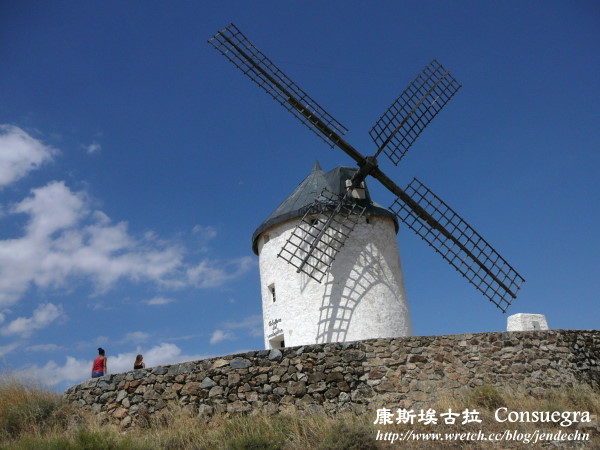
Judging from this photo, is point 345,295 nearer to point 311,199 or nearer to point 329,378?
point 311,199

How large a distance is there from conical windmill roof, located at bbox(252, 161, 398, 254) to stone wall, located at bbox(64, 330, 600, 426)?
4087mm

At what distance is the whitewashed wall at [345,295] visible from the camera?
12.2 m

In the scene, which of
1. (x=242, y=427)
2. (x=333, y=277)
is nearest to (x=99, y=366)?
(x=242, y=427)

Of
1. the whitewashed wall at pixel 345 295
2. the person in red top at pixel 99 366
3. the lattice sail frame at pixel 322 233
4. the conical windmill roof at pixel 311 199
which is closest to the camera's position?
the person in red top at pixel 99 366

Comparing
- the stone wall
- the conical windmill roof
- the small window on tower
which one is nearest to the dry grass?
the stone wall

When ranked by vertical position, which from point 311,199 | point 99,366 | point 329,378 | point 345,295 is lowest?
point 329,378

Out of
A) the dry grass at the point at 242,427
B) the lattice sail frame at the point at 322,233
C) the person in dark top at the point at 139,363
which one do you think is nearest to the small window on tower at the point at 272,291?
the lattice sail frame at the point at 322,233

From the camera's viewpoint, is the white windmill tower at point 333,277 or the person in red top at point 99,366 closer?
the person in red top at point 99,366

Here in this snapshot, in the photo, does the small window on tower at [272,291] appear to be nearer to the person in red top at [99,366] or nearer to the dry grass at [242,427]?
the person in red top at [99,366]

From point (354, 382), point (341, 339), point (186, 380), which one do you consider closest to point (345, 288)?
point (341, 339)

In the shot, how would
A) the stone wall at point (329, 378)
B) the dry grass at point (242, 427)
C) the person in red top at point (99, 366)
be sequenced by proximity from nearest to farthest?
the dry grass at point (242, 427), the stone wall at point (329, 378), the person in red top at point (99, 366)

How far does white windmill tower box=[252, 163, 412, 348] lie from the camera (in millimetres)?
12219

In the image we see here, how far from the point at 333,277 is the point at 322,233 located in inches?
38.4

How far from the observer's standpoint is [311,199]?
13.2 metres
